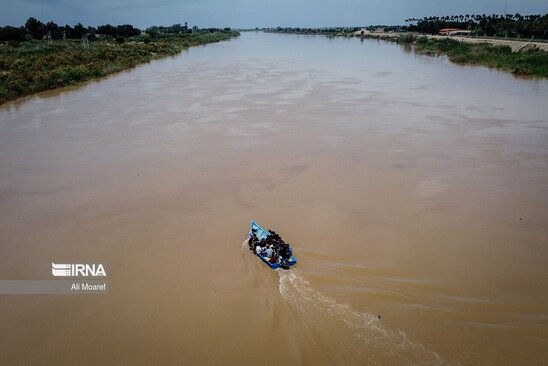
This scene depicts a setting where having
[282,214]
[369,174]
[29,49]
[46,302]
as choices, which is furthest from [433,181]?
[29,49]

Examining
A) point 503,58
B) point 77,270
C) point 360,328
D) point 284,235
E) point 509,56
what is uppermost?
point 509,56

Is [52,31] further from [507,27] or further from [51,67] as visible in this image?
[507,27]

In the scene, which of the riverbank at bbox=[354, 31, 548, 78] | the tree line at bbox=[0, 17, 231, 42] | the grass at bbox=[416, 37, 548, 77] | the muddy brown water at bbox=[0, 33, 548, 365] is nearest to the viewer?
the muddy brown water at bbox=[0, 33, 548, 365]

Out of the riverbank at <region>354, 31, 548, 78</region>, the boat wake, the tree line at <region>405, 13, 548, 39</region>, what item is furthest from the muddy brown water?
the tree line at <region>405, 13, 548, 39</region>

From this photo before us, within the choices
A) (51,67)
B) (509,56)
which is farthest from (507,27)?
(51,67)

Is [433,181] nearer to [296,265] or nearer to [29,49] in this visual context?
[296,265]

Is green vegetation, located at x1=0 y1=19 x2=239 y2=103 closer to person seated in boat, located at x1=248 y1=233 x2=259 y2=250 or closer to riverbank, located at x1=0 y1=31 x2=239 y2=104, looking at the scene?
riverbank, located at x1=0 y1=31 x2=239 y2=104

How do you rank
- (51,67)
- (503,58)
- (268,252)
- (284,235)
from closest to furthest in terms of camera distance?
(268,252), (284,235), (51,67), (503,58)
